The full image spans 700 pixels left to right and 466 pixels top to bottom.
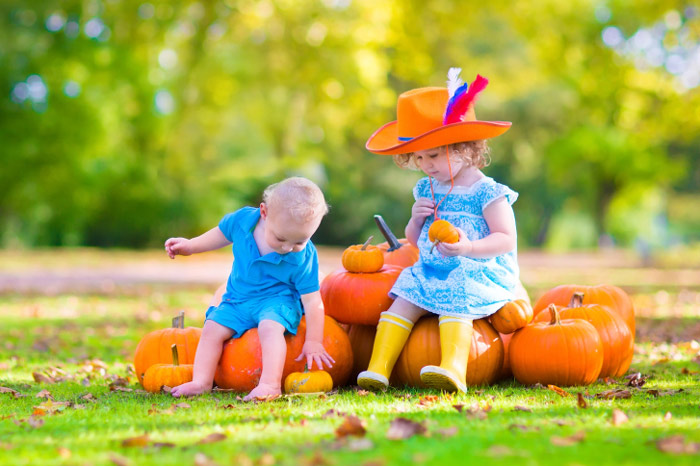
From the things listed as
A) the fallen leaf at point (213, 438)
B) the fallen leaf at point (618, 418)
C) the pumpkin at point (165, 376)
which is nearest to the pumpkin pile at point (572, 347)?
the fallen leaf at point (618, 418)

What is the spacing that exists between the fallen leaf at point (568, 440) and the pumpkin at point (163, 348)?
267cm

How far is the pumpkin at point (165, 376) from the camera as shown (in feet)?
14.9

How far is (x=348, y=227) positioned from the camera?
30844mm

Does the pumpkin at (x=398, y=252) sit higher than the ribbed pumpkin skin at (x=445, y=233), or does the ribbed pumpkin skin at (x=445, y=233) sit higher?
the ribbed pumpkin skin at (x=445, y=233)

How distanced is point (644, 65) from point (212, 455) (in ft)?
73.9

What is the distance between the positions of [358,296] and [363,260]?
0.25m

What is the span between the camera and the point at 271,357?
4301mm

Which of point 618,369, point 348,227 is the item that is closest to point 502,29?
point 348,227

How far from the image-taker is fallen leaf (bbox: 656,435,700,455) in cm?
273

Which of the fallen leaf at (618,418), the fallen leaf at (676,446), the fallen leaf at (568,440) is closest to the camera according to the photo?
the fallen leaf at (676,446)

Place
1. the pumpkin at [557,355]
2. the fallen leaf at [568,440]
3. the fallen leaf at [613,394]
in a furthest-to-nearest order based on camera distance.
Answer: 1. the pumpkin at [557,355]
2. the fallen leaf at [613,394]
3. the fallen leaf at [568,440]

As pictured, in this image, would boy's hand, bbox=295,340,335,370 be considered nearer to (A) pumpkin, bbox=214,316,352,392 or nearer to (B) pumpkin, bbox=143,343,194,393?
(A) pumpkin, bbox=214,316,352,392

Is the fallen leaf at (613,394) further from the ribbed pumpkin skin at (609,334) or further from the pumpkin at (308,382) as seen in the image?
the pumpkin at (308,382)

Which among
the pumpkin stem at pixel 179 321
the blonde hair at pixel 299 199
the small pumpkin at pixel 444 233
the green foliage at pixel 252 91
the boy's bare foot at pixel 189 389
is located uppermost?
the green foliage at pixel 252 91
